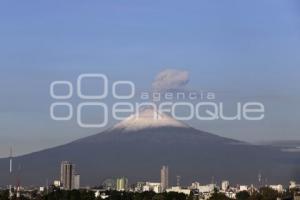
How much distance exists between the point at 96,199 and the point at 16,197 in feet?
11.4

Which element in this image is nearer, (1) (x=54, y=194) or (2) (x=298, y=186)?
(2) (x=298, y=186)

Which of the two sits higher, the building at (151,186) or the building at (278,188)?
the building at (151,186)

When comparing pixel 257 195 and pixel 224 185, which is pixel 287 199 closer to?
pixel 257 195

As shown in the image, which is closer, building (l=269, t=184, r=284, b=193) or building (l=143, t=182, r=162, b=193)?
building (l=269, t=184, r=284, b=193)

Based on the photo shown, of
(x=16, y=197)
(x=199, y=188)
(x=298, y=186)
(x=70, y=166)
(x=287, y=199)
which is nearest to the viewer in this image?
(x=287, y=199)

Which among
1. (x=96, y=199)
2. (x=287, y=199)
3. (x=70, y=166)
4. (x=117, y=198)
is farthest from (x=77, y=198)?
(x=70, y=166)

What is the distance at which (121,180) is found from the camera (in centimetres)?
5359

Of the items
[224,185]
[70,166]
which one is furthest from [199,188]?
[70,166]

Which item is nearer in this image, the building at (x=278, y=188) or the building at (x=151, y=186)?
the building at (x=278, y=188)

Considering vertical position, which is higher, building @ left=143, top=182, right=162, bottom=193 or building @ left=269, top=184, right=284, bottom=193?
building @ left=143, top=182, right=162, bottom=193

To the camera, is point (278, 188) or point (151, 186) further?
point (151, 186)

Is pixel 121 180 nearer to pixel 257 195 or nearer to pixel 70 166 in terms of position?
pixel 70 166

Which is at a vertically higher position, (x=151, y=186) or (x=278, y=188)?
(x=151, y=186)

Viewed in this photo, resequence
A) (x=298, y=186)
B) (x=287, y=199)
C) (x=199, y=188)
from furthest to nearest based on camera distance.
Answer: (x=199, y=188), (x=298, y=186), (x=287, y=199)
